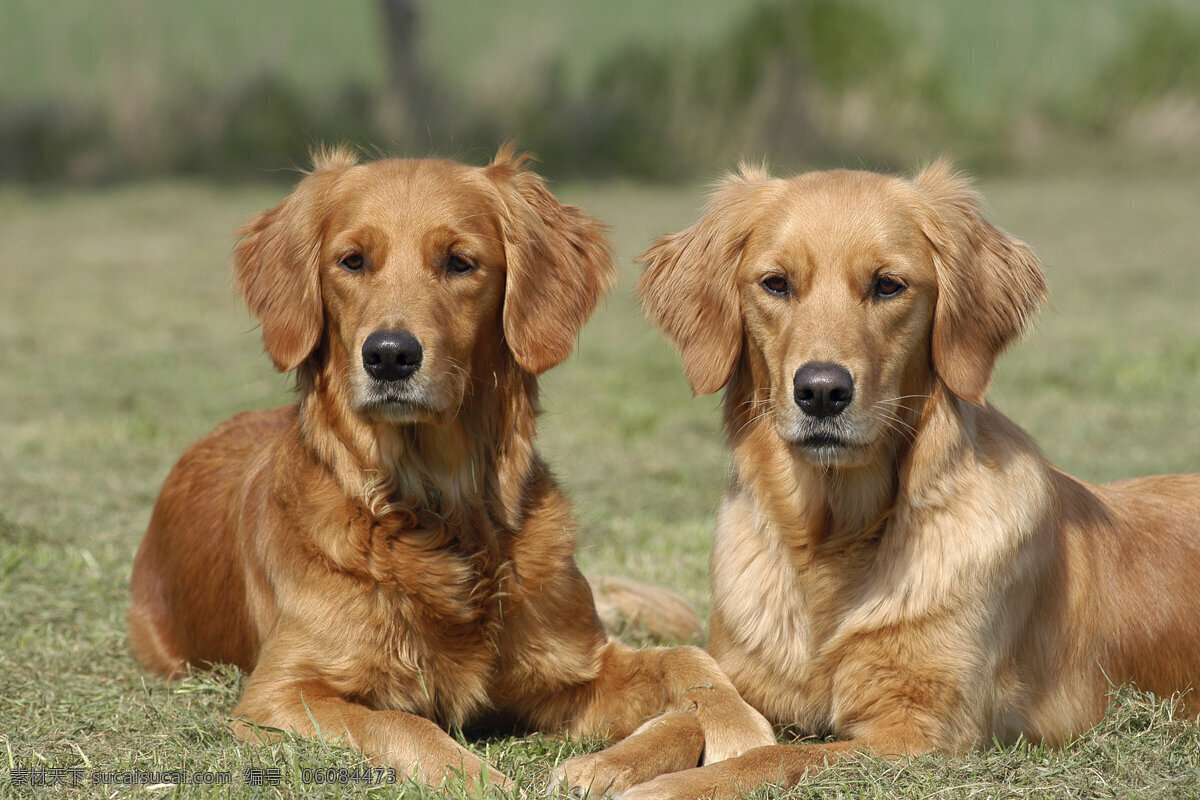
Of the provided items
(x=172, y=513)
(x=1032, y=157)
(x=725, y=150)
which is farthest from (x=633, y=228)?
(x=172, y=513)

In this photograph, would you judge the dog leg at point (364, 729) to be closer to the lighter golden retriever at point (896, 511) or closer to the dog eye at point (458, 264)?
the lighter golden retriever at point (896, 511)

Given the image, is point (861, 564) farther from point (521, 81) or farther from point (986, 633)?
point (521, 81)

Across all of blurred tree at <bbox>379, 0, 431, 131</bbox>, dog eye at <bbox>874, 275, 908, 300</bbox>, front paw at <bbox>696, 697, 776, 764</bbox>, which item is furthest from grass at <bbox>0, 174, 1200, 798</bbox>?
blurred tree at <bbox>379, 0, 431, 131</bbox>

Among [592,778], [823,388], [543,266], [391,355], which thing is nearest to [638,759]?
[592,778]

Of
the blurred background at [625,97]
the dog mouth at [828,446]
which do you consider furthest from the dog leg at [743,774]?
the blurred background at [625,97]

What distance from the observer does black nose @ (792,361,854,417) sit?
3.27m

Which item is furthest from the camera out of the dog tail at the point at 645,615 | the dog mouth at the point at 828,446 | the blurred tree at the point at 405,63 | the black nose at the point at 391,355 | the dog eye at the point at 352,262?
the blurred tree at the point at 405,63

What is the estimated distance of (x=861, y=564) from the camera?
3623 millimetres

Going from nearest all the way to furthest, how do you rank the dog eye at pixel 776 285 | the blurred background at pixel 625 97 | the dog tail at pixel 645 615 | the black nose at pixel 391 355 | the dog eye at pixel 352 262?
the black nose at pixel 391 355 → the dog eye at pixel 776 285 → the dog eye at pixel 352 262 → the dog tail at pixel 645 615 → the blurred background at pixel 625 97

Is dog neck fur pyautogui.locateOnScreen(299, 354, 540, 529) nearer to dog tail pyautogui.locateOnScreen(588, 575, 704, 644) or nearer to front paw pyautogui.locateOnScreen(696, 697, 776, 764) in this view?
front paw pyautogui.locateOnScreen(696, 697, 776, 764)

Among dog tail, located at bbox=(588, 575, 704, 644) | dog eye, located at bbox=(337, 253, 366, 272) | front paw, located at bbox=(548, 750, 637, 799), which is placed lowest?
dog tail, located at bbox=(588, 575, 704, 644)

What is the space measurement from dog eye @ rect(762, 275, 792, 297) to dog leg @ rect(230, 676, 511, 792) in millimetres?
1410

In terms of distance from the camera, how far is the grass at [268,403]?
344cm

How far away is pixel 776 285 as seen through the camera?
359cm
